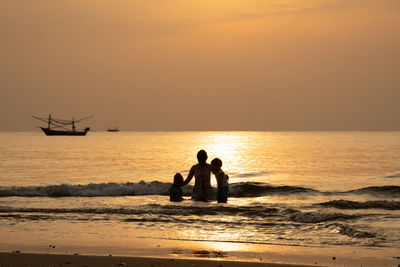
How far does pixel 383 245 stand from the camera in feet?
43.8

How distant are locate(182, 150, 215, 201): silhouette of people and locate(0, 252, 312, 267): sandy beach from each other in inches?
388

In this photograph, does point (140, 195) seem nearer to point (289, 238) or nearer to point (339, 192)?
point (339, 192)

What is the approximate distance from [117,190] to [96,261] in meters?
17.7

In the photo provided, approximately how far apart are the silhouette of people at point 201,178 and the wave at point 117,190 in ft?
23.7

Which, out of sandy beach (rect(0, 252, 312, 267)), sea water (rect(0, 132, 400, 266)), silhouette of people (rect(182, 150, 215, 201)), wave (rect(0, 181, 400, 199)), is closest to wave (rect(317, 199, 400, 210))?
sea water (rect(0, 132, 400, 266))

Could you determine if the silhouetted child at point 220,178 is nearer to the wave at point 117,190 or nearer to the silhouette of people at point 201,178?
the silhouette of people at point 201,178

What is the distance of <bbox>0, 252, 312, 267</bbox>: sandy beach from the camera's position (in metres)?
10.6

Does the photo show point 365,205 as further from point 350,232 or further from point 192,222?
point 192,222

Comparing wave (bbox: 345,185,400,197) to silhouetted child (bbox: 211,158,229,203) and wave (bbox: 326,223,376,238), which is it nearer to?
silhouetted child (bbox: 211,158,229,203)

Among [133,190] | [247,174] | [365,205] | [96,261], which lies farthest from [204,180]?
[247,174]

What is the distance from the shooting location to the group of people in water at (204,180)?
2105cm

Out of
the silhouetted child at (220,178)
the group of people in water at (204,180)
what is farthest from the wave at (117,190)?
the silhouetted child at (220,178)

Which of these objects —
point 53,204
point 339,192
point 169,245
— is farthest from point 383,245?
point 339,192

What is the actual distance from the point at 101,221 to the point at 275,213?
561 centimetres
